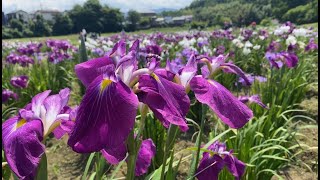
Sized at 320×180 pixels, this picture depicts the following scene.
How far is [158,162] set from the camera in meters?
3.21

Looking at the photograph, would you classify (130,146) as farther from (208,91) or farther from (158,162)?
(158,162)

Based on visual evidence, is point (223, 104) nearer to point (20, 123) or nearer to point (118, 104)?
point (118, 104)

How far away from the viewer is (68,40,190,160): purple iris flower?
85cm

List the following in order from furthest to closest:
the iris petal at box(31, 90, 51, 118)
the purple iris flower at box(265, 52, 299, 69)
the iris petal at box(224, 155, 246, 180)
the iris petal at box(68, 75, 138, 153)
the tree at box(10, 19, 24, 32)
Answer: the tree at box(10, 19, 24, 32) → the purple iris flower at box(265, 52, 299, 69) → the iris petal at box(224, 155, 246, 180) → the iris petal at box(31, 90, 51, 118) → the iris petal at box(68, 75, 138, 153)

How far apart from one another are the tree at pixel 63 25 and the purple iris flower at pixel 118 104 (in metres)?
29.8

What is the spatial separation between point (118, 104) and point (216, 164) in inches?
35.1

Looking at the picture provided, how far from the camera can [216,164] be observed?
1.63 m

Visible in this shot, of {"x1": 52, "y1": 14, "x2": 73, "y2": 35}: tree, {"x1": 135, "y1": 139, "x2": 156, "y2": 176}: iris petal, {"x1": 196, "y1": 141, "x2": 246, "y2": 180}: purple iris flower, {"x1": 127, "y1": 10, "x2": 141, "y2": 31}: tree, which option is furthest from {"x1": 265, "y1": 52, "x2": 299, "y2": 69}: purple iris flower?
{"x1": 127, "y1": 10, "x2": 141, "y2": 31}: tree

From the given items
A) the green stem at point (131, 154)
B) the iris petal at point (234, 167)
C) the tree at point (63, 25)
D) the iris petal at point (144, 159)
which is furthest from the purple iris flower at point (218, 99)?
the tree at point (63, 25)

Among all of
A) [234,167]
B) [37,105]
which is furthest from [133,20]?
[37,105]

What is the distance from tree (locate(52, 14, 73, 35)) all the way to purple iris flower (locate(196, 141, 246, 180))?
29299mm

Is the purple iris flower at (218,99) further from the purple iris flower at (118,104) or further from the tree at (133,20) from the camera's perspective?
the tree at (133,20)

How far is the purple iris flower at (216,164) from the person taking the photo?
1584 millimetres

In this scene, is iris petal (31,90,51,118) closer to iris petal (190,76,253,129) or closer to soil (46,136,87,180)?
iris petal (190,76,253,129)
